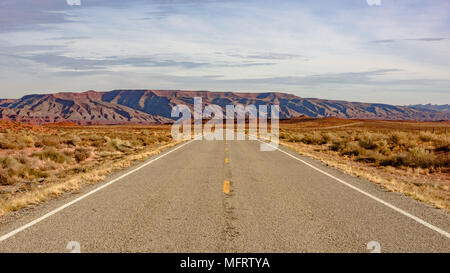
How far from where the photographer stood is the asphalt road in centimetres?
509

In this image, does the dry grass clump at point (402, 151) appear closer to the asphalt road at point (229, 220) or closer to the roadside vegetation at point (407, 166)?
the roadside vegetation at point (407, 166)

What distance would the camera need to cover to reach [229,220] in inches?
249

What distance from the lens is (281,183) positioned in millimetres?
10359

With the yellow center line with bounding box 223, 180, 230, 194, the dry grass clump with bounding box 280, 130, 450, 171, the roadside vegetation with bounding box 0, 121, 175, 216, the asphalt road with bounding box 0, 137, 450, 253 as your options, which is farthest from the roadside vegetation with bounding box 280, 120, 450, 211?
the roadside vegetation with bounding box 0, 121, 175, 216

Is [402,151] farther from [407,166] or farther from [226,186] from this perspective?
[226,186]

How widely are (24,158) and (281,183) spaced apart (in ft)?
40.6

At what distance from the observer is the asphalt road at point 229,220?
5.09 metres

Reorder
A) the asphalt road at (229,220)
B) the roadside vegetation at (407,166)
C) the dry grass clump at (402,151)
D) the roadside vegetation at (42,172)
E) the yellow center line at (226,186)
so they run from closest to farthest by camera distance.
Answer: the asphalt road at (229,220)
the roadside vegetation at (42,172)
the yellow center line at (226,186)
the roadside vegetation at (407,166)
the dry grass clump at (402,151)

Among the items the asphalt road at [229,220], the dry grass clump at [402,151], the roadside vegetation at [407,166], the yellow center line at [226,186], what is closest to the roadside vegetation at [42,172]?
the asphalt road at [229,220]

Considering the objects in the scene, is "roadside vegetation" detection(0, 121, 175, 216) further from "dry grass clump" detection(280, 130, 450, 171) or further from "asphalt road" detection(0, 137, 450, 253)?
"dry grass clump" detection(280, 130, 450, 171)

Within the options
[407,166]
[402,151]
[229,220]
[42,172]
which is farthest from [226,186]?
[402,151]
